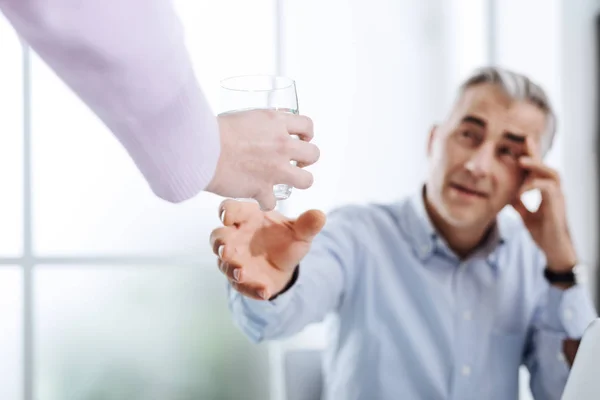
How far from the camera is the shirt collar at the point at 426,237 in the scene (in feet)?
5.95

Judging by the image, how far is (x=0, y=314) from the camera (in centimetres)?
258

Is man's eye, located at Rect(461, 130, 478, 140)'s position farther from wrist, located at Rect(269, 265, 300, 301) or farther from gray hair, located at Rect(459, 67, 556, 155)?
wrist, located at Rect(269, 265, 300, 301)

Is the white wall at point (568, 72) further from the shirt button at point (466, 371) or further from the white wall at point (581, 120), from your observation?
the shirt button at point (466, 371)

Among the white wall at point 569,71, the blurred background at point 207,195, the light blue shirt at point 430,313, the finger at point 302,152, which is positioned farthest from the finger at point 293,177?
the white wall at point 569,71

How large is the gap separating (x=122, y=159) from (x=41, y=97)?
363 millimetres

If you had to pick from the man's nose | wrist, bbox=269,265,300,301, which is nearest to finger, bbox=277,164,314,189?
wrist, bbox=269,265,300,301

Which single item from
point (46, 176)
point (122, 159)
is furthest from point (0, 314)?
point (122, 159)

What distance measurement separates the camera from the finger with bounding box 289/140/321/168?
874 millimetres

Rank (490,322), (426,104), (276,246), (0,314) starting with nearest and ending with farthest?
(276,246)
(490,322)
(0,314)
(426,104)

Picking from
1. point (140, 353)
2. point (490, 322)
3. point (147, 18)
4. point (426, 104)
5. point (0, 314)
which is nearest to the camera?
point (147, 18)

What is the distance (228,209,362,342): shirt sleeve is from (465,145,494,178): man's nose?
34cm

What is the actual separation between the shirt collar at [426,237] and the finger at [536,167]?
0.20m

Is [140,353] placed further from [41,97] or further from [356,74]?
[356,74]

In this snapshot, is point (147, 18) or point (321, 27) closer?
point (147, 18)
